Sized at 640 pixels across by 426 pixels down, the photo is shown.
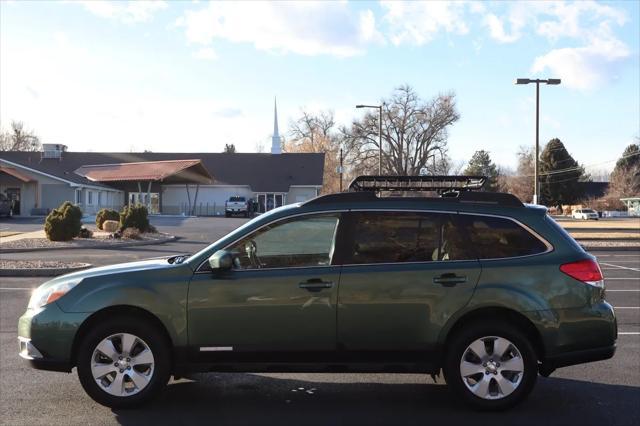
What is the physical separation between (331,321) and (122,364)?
1.77 metres

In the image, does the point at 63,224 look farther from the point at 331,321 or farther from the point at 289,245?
the point at 331,321

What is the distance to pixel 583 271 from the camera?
5.07m

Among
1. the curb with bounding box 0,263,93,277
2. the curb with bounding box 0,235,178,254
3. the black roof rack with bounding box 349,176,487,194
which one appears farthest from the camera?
the curb with bounding box 0,235,178,254

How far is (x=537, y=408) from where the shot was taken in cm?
518

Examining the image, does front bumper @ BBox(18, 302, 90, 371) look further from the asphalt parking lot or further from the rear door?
the rear door

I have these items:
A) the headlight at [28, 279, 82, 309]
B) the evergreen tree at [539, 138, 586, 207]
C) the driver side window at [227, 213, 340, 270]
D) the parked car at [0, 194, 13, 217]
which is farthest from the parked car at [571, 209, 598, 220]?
the headlight at [28, 279, 82, 309]

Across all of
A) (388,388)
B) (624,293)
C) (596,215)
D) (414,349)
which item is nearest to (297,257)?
(414,349)

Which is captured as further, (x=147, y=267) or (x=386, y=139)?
(x=386, y=139)

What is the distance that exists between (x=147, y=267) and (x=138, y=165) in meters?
51.7

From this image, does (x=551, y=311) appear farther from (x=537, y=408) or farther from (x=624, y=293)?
(x=624, y=293)

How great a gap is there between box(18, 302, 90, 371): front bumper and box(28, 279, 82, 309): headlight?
0.24 feet

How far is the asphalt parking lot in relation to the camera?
4.89m

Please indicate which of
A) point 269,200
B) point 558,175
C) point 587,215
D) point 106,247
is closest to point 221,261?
point 106,247

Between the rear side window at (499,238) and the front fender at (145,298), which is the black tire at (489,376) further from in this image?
the front fender at (145,298)
